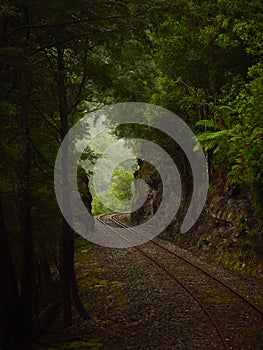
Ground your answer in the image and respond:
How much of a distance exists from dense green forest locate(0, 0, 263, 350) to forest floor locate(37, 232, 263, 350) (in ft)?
2.88

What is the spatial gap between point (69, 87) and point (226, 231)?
32.6ft

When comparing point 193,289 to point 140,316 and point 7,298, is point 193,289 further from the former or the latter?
point 7,298

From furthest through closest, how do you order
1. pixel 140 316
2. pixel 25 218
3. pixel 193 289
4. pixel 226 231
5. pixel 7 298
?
pixel 226 231 < pixel 193 289 < pixel 140 316 < pixel 25 218 < pixel 7 298

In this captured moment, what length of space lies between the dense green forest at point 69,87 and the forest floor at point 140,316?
Result: 88 centimetres

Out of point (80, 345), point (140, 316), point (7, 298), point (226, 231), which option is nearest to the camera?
point (7, 298)

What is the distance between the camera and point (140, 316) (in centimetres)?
992

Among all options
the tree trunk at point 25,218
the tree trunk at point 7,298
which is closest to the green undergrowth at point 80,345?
the tree trunk at point 25,218

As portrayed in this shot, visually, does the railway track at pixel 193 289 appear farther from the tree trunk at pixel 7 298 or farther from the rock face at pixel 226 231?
the tree trunk at pixel 7 298

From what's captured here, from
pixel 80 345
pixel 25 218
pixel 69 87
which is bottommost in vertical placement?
pixel 80 345

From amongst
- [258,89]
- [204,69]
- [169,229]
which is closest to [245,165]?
[258,89]

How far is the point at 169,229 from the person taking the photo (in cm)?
2391

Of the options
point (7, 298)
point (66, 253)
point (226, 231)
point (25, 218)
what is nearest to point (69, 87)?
point (25, 218)

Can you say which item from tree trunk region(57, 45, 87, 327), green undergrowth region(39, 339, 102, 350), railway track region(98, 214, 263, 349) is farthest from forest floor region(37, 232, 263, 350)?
tree trunk region(57, 45, 87, 327)

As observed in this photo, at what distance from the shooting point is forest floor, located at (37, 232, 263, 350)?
26.4 ft
